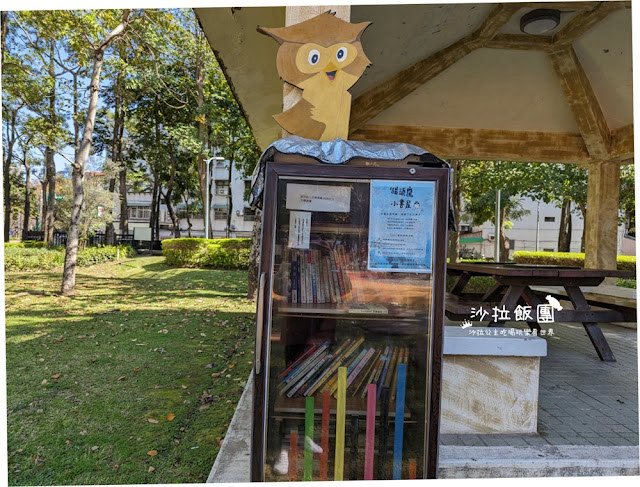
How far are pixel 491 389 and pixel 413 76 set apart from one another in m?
4.83

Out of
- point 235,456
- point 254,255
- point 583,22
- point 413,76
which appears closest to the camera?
point 235,456

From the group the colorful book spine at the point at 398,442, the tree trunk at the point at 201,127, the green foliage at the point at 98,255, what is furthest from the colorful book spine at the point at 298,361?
the green foliage at the point at 98,255

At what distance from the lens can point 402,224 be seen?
2.16m

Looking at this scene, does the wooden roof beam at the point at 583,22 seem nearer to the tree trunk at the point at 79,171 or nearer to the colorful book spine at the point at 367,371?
the colorful book spine at the point at 367,371

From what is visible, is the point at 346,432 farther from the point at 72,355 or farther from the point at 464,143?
the point at 464,143

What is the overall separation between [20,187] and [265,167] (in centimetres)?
3762

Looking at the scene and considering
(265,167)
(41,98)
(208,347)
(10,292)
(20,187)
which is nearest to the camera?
(265,167)

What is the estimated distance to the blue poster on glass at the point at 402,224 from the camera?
213 cm

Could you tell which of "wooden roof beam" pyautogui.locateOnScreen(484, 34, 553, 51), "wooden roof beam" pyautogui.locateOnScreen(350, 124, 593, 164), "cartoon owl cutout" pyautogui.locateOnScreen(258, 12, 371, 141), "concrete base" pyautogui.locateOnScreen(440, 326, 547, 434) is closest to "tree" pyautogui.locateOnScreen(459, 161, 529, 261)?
"wooden roof beam" pyautogui.locateOnScreen(350, 124, 593, 164)

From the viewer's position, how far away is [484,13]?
5.07 meters

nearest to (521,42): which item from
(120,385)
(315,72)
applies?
(315,72)

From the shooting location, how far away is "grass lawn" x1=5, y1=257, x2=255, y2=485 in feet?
9.11

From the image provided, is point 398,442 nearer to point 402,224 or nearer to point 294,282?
point 294,282

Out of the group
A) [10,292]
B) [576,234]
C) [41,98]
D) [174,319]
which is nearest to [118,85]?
A: [41,98]
